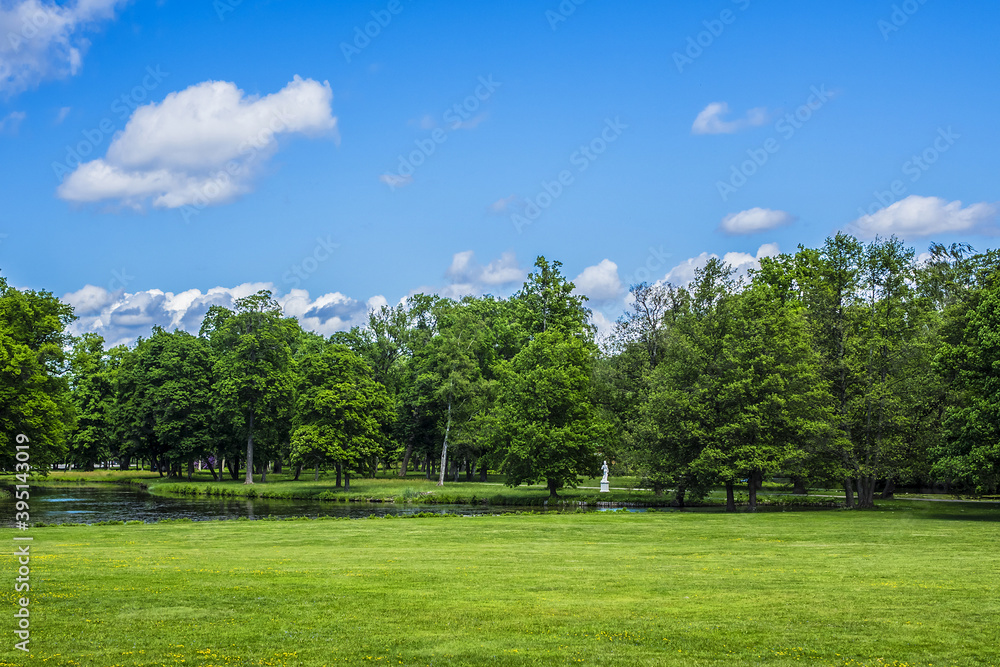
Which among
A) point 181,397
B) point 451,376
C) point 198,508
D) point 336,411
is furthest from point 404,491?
point 181,397

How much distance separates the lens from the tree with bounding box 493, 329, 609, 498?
186ft

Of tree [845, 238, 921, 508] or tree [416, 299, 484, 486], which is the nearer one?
tree [845, 238, 921, 508]

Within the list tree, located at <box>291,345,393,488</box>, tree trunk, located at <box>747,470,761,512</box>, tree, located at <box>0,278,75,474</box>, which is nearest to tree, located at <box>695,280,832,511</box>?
tree trunk, located at <box>747,470,761,512</box>

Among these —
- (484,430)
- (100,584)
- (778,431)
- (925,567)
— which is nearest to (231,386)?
(484,430)

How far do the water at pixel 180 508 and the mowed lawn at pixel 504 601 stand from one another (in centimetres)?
1731

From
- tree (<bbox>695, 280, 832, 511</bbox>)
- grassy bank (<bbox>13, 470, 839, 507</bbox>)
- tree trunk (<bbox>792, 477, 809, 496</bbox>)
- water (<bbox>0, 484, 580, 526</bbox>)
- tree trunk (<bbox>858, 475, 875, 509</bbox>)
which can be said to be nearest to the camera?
water (<bbox>0, 484, 580, 526</bbox>)

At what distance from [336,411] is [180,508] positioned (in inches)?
736

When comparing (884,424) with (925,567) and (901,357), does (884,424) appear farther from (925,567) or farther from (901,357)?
(925,567)

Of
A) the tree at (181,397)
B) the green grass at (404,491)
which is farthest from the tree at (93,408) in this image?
the tree at (181,397)

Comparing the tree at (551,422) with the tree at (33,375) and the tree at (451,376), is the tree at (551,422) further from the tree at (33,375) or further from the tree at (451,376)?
the tree at (33,375)

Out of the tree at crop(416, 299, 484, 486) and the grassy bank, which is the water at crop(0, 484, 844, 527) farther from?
the tree at crop(416, 299, 484, 486)

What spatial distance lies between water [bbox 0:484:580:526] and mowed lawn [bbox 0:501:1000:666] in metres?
17.3

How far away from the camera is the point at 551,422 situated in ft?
193

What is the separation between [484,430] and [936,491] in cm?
3679
